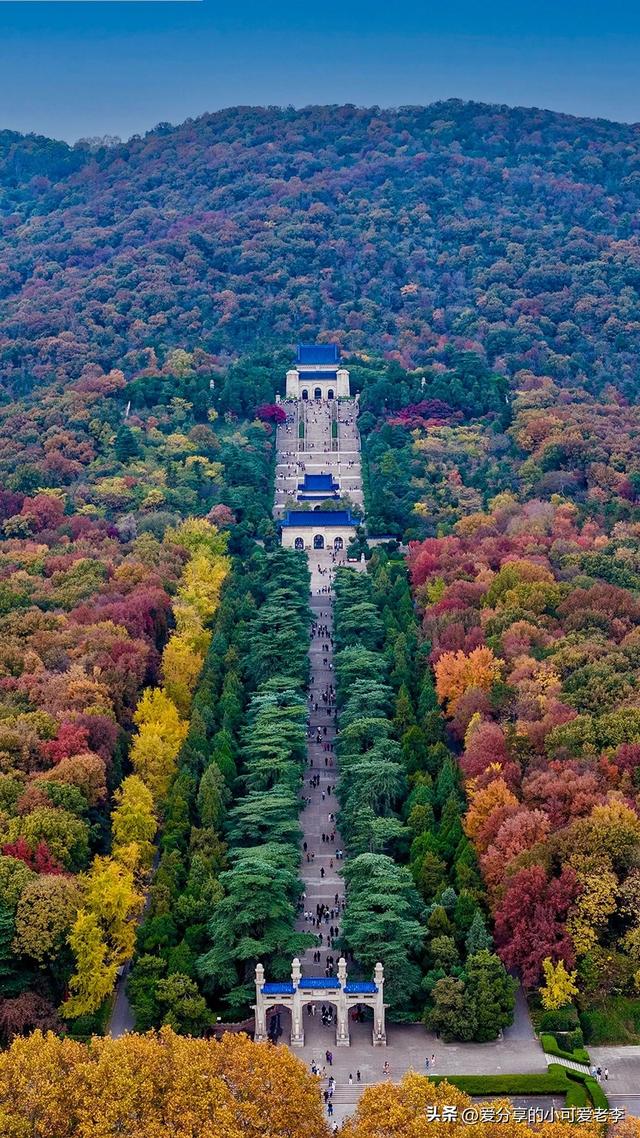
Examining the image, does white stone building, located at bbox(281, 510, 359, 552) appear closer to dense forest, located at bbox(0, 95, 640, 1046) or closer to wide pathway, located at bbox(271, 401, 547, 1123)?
wide pathway, located at bbox(271, 401, 547, 1123)

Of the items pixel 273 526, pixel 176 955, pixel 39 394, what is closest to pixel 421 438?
pixel 273 526

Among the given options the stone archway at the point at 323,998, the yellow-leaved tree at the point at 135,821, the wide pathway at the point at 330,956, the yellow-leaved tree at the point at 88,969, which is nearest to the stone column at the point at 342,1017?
the stone archway at the point at 323,998

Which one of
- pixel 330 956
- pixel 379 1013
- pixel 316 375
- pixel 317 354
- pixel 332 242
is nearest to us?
pixel 379 1013

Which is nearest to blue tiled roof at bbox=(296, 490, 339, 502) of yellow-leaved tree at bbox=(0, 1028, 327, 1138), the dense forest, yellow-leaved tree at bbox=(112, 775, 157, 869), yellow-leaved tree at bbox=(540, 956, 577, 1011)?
the dense forest

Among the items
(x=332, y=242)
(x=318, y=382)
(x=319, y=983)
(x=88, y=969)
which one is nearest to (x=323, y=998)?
(x=319, y=983)

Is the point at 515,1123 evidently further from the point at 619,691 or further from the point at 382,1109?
the point at 619,691

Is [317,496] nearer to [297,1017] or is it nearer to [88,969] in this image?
[88,969]
